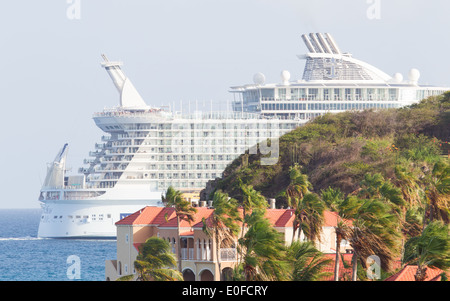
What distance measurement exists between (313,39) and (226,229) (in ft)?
283

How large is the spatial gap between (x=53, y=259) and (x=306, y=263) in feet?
201

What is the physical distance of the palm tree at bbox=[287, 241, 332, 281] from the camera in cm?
2844

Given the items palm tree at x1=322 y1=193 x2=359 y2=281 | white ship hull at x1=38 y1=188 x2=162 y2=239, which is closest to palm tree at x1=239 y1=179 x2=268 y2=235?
palm tree at x1=322 y1=193 x2=359 y2=281

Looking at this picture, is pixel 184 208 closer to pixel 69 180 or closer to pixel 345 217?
pixel 345 217

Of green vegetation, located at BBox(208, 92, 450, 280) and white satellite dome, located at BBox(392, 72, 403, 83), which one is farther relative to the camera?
white satellite dome, located at BBox(392, 72, 403, 83)

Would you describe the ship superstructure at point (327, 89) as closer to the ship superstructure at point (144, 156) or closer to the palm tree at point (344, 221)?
the ship superstructure at point (144, 156)

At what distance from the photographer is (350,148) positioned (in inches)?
2506

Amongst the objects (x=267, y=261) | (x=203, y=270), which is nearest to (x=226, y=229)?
(x=203, y=270)

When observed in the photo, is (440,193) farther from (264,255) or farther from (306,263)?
(264,255)

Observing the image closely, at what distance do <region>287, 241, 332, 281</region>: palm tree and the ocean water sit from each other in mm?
43093

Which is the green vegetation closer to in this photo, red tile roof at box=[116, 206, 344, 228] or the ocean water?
red tile roof at box=[116, 206, 344, 228]

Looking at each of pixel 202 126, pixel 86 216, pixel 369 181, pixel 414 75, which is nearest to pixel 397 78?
pixel 414 75

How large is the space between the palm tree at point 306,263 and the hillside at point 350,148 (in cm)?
2637

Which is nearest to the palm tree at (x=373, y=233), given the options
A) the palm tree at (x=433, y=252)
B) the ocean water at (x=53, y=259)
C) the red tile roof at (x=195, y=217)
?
the palm tree at (x=433, y=252)
